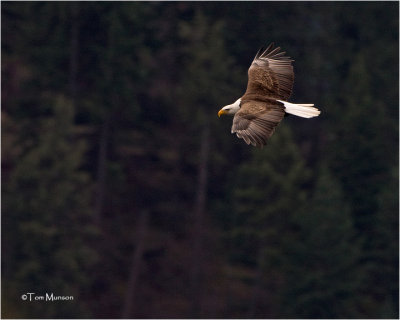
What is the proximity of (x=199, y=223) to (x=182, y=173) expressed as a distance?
2.50m

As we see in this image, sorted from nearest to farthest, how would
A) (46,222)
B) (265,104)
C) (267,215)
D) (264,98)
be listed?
(265,104)
(264,98)
(46,222)
(267,215)

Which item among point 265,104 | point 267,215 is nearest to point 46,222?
point 267,215

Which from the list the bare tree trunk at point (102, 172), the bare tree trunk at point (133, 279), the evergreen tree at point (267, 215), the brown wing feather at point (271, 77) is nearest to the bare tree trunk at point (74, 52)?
the bare tree trunk at point (102, 172)

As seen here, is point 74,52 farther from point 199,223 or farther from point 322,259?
point 322,259

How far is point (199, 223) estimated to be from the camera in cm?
4141

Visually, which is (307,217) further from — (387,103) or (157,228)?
(387,103)

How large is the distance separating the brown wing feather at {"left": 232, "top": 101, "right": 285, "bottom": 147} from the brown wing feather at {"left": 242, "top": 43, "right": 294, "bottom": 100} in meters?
0.87

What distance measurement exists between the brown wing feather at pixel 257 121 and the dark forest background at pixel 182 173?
20292 mm

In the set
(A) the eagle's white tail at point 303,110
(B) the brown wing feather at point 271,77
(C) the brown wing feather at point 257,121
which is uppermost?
(B) the brown wing feather at point 271,77

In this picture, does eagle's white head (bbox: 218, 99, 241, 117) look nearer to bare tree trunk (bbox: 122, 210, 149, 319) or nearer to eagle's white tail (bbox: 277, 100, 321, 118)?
eagle's white tail (bbox: 277, 100, 321, 118)

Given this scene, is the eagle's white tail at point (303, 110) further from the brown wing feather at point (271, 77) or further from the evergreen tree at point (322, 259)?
the evergreen tree at point (322, 259)

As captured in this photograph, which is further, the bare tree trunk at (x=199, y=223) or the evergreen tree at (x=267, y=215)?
the bare tree trunk at (x=199, y=223)

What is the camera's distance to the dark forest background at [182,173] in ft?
122

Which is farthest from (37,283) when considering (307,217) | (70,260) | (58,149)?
(307,217)
